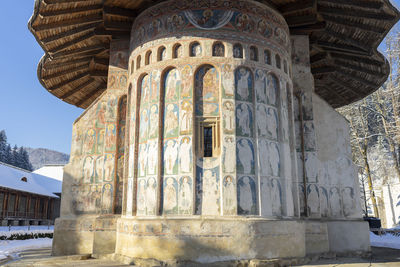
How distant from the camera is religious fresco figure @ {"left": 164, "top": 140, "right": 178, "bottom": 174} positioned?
9477 mm

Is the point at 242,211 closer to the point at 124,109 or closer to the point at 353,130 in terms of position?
the point at 124,109

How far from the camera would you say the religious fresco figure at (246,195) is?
908cm

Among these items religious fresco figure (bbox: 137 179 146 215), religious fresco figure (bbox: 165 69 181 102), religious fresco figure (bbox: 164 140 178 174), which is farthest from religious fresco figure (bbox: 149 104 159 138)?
religious fresco figure (bbox: 137 179 146 215)

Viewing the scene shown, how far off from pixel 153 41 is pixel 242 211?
5.67m

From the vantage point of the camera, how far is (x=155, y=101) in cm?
1021

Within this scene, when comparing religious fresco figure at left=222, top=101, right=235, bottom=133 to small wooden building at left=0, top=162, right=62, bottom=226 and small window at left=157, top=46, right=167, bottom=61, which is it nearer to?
small window at left=157, top=46, right=167, bottom=61

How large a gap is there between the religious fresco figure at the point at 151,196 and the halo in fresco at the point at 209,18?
4624 millimetres

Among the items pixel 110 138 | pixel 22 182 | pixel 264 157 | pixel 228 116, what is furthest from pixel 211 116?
pixel 22 182

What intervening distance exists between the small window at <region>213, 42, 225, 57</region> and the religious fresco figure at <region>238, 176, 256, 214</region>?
3.56m

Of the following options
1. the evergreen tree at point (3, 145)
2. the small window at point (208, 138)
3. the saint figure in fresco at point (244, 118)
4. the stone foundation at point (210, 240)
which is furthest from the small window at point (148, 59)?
the evergreen tree at point (3, 145)

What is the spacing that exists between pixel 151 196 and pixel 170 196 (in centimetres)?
60

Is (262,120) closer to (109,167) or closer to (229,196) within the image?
(229,196)

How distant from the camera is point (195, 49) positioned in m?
10.1

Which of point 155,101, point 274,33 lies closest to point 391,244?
point 274,33
